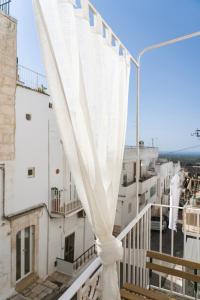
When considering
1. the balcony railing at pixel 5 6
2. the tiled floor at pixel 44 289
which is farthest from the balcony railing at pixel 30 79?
the tiled floor at pixel 44 289

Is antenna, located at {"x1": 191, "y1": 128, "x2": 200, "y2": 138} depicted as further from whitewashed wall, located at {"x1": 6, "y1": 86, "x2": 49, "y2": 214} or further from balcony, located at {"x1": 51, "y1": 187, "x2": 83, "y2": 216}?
whitewashed wall, located at {"x1": 6, "y1": 86, "x2": 49, "y2": 214}

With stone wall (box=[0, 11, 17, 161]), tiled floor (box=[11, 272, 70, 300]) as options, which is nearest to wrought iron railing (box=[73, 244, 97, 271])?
tiled floor (box=[11, 272, 70, 300])

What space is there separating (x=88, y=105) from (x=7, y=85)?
4139 mm

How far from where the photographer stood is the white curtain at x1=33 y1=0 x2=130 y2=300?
2.92 feet

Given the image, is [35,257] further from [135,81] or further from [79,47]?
[79,47]

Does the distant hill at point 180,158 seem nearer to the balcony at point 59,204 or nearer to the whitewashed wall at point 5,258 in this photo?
the balcony at point 59,204

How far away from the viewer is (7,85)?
460cm

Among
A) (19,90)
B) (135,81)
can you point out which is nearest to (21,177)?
(19,90)

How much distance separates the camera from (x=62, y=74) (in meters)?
0.89

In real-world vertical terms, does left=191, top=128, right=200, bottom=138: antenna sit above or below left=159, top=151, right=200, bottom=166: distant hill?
above

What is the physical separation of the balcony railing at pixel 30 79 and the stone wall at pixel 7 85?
0.35m

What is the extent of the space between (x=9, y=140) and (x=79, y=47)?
408 cm

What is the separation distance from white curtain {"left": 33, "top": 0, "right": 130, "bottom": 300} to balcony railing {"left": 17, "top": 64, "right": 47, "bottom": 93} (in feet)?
14.0

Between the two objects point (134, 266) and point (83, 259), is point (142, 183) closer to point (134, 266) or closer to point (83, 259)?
point (83, 259)
